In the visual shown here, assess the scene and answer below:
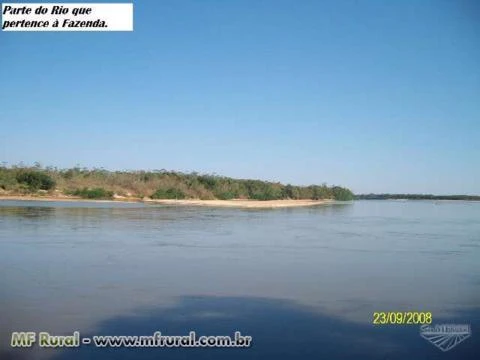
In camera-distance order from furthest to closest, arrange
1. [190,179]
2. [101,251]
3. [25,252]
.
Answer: [190,179] < [101,251] < [25,252]

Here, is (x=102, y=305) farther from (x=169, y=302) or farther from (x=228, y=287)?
(x=228, y=287)

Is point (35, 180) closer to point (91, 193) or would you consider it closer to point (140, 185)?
point (91, 193)

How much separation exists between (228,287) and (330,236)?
806 centimetres

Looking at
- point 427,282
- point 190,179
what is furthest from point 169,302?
point 190,179

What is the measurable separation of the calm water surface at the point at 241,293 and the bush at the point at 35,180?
32228 millimetres

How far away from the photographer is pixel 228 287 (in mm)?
6617

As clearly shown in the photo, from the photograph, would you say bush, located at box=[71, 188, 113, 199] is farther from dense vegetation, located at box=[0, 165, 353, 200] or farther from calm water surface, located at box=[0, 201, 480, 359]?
calm water surface, located at box=[0, 201, 480, 359]

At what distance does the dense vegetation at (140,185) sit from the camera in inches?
1654

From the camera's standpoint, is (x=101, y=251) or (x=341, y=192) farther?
(x=341, y=192)
